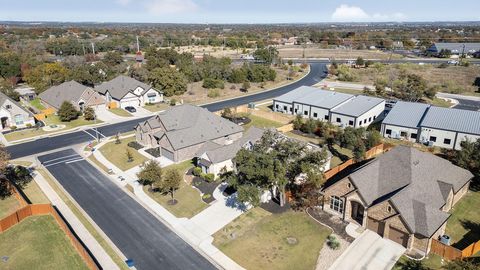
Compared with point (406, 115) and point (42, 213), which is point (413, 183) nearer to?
point (406, 115)

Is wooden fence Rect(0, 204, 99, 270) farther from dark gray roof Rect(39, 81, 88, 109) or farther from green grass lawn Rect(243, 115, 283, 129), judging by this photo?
dark gray roof Rect(39, 81, 88, 109)

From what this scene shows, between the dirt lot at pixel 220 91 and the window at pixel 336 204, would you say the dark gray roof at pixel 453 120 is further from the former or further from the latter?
the dirt lot at pixel 220 91

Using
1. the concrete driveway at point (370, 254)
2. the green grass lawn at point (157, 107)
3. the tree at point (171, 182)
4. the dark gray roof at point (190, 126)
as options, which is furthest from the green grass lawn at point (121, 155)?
the concrete driveway at point (370, 254)

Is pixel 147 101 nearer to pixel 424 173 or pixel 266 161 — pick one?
pixel 266 161

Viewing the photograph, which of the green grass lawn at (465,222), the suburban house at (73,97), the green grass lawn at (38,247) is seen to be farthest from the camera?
the suburban house at (73,97)

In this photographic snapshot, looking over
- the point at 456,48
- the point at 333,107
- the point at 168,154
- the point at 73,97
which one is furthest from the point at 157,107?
the point at 456,48

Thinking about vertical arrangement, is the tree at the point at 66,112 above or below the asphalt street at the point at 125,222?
above
